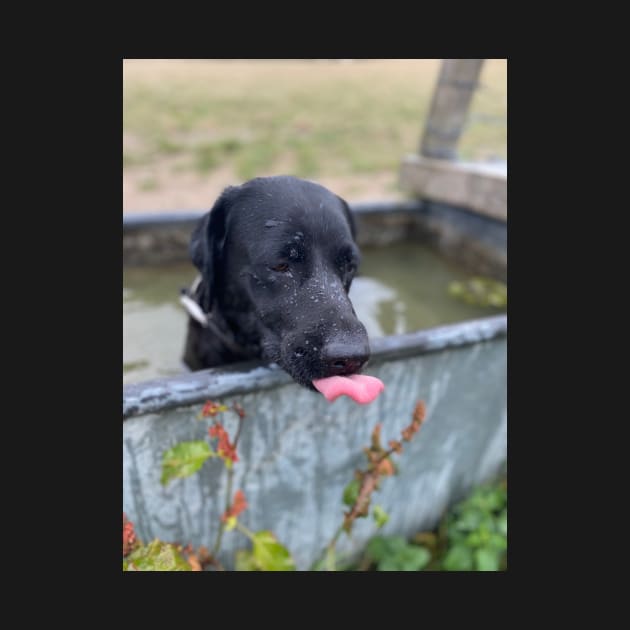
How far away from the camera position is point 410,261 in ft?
18.7

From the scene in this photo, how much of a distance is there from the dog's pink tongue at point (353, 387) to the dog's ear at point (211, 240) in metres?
0.86

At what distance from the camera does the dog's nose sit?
5.22ft

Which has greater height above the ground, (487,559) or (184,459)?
(184,459)

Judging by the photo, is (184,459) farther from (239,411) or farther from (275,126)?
(275,126)

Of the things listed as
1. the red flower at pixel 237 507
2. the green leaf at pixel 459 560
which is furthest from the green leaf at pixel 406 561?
the red flower at pixel 237 507

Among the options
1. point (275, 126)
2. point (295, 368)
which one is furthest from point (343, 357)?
point (275, 126)

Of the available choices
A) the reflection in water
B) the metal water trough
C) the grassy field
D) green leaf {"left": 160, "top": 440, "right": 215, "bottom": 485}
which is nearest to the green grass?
the grassy field

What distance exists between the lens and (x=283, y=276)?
1896 millimetres

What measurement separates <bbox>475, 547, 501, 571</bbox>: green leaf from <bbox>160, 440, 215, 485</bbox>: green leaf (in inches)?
69.6

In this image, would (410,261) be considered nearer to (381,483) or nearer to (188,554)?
(381,483)

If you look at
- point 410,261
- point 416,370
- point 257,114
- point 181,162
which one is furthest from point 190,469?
point 257,114

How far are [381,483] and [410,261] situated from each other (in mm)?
3437

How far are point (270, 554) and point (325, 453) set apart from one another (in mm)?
522

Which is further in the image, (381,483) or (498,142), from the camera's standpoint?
(498,142)
